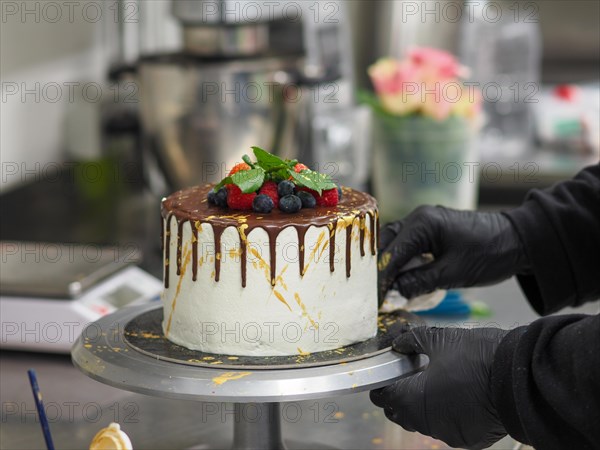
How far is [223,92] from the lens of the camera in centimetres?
246

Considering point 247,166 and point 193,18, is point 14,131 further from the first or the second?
point 247,166

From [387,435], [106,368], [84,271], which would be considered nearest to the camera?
[106,368]

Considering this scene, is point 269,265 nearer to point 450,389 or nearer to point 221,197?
point 221,197

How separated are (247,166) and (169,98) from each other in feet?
3.89

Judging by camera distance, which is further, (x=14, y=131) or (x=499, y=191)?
(x=499, y=191)

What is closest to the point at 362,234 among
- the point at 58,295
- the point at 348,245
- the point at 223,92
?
the point at 348,245

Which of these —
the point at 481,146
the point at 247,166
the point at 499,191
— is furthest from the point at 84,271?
the point at 481,146

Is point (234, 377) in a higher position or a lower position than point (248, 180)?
→ lower

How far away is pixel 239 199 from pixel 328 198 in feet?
0.40

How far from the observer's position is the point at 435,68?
2559 millimetres

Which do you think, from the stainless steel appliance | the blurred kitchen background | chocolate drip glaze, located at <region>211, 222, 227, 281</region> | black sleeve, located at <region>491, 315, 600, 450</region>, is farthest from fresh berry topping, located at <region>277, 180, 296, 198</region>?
the stainless steel appliance

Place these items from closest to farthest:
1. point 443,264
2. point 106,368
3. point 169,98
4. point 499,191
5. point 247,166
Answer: point 106,368 < point 247,166 < point 443,264 < point 169,98 < point 499,191

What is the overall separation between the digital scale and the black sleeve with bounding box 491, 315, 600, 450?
69 cm

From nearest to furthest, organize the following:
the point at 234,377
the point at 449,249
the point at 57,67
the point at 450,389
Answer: the point at 234,377 → the point at 450,389 → the point at 449,249 → the point at 57,67
